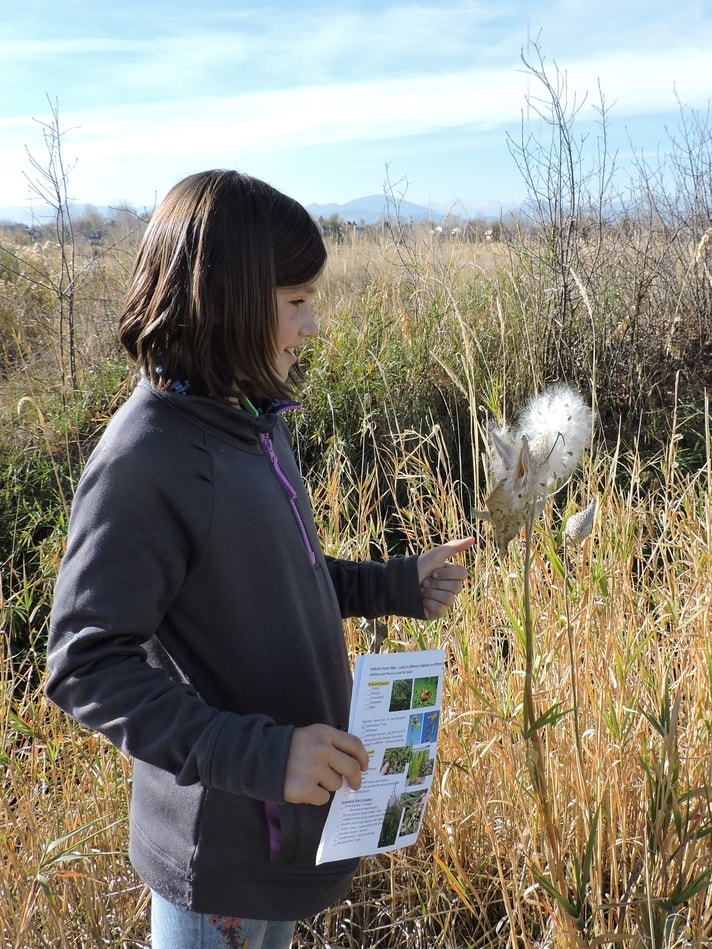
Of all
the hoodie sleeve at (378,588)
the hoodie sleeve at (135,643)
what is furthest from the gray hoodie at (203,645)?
the hoodie sleeve at (378,588)

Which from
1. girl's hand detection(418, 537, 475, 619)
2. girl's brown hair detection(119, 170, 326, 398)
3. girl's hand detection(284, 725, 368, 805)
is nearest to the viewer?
girl's hand detection(284, 725, 368, 805)

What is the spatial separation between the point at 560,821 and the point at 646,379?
3181 mm

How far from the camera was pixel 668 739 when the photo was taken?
1305 mm

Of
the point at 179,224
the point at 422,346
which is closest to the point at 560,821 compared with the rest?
the point at 179,224

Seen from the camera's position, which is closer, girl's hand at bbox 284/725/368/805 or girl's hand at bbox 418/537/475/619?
girl's hand at bbox 284/725/368/805

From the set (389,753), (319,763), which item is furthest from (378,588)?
(319,763)

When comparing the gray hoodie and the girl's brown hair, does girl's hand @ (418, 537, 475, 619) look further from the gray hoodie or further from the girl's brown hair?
the girl's brown hair

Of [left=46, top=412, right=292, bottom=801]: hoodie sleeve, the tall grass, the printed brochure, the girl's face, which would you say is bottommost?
the tall grass

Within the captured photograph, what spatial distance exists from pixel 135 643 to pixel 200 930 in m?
0.40

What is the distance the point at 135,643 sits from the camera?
0.99 metres

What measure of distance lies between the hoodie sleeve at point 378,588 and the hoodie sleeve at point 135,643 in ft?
1.39

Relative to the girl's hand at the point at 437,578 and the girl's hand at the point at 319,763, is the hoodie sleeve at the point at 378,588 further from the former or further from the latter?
the girl's hand at the point at 319,763


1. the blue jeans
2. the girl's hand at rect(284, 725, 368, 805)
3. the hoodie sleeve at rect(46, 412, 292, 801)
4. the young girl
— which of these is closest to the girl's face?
the young girl

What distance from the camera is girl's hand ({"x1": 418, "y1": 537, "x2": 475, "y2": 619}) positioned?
1.37 meters
